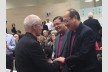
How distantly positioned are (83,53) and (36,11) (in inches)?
583

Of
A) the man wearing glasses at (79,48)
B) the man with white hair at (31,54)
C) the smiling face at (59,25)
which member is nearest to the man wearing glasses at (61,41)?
the smiling face at (59,25)

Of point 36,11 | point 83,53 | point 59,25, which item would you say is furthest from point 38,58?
point 36,11

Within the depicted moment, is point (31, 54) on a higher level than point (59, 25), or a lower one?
lower

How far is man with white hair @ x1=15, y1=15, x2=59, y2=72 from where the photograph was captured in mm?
2449

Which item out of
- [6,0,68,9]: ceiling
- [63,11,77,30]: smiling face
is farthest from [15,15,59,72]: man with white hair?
[6,0,68,9]: ceiling

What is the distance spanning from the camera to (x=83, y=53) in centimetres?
275

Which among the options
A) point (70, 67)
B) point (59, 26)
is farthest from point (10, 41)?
point (70, 67)

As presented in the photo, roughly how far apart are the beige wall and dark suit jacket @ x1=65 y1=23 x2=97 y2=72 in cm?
1161

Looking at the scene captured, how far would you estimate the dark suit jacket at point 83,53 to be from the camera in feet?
9.09

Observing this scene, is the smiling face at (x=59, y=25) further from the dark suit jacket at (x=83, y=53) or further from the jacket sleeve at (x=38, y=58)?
the jacket sleeve at (x=38, y=58)

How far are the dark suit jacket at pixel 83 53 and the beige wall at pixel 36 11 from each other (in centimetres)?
1161

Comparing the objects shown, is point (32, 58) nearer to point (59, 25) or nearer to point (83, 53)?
point (83, 53)

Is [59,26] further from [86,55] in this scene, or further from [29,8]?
[29,8]

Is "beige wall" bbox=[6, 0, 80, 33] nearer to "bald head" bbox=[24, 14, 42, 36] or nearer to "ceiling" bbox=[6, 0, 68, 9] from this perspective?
"ceiling" bbox=[6, 0, 68, 9]
